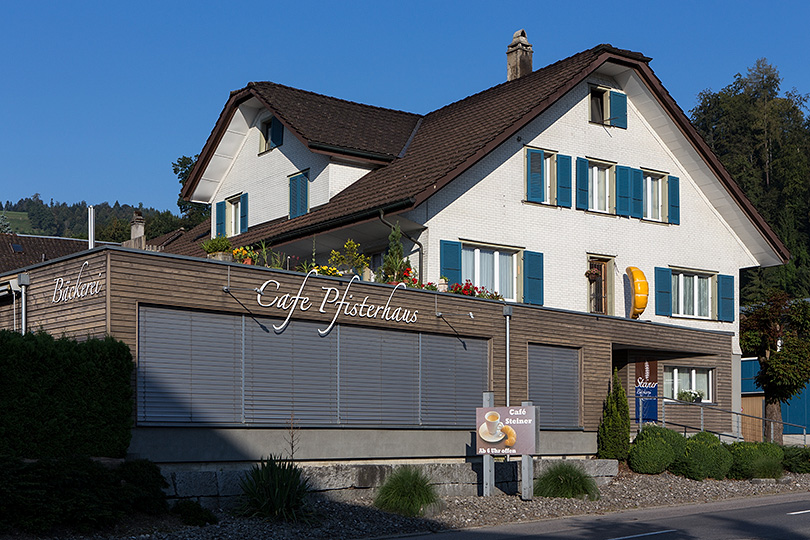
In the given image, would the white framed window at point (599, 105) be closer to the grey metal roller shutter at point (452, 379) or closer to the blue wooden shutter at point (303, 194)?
the blue wooden shutter at point (303, 194)

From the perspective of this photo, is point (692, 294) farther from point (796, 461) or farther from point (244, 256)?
point (244, 256)

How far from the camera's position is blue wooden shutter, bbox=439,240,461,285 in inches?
997

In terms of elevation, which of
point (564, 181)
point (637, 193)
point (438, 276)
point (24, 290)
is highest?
Answer: point (564, 181)

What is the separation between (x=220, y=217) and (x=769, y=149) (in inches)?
2546

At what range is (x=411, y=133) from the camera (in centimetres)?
3200

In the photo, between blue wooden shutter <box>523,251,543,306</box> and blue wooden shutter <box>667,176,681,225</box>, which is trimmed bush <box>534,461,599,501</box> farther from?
blue wooden shutter <box>667,176,681,225</box>

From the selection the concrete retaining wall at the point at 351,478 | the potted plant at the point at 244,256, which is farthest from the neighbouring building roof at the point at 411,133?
the concrete retaining wall at the point at 351,478

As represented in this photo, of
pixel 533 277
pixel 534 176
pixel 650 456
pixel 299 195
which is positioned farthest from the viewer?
pixel 299 195

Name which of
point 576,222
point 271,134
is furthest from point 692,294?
point 271,134

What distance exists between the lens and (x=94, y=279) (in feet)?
53.0

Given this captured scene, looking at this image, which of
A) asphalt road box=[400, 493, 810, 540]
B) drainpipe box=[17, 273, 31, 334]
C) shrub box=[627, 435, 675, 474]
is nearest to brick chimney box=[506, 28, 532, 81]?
shrub box=[627, 435, 675, 474]

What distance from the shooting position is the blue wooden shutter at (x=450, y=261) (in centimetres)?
2533

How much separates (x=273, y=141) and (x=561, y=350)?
38.8 feet

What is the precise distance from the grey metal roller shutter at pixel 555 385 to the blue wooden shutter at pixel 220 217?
537 inches
